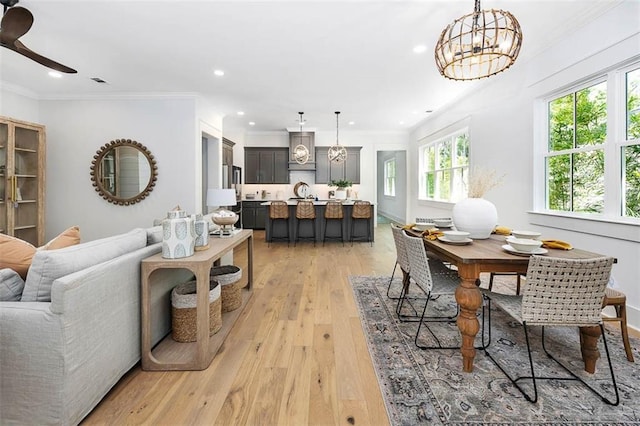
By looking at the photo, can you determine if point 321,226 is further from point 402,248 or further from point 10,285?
point 10,285

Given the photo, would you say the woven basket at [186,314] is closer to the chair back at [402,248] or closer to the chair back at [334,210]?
the chair back at [402,248]

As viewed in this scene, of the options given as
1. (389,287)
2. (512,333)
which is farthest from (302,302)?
(512,333)

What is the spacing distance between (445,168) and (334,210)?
254 cm

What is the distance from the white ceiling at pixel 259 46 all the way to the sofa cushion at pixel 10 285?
2.38m

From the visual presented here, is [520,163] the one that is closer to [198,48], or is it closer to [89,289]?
[198,48]

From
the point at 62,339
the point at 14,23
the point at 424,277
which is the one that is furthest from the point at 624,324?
the point at 14,23

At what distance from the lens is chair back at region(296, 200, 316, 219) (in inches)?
247

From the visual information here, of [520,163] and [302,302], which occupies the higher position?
[520,163]

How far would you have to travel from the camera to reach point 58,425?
141cm

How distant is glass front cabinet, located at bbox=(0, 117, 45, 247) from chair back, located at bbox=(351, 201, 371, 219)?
5.33 meters

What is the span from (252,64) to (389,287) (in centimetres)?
327

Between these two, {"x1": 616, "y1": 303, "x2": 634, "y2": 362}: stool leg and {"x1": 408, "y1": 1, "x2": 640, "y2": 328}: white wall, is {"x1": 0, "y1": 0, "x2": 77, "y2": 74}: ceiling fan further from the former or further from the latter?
{"x1": 408, "y1": 1, "x2": 640, "y2": 328}: white wall

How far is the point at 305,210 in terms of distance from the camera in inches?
248

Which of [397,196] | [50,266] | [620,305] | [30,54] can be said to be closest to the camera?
[50,266]
